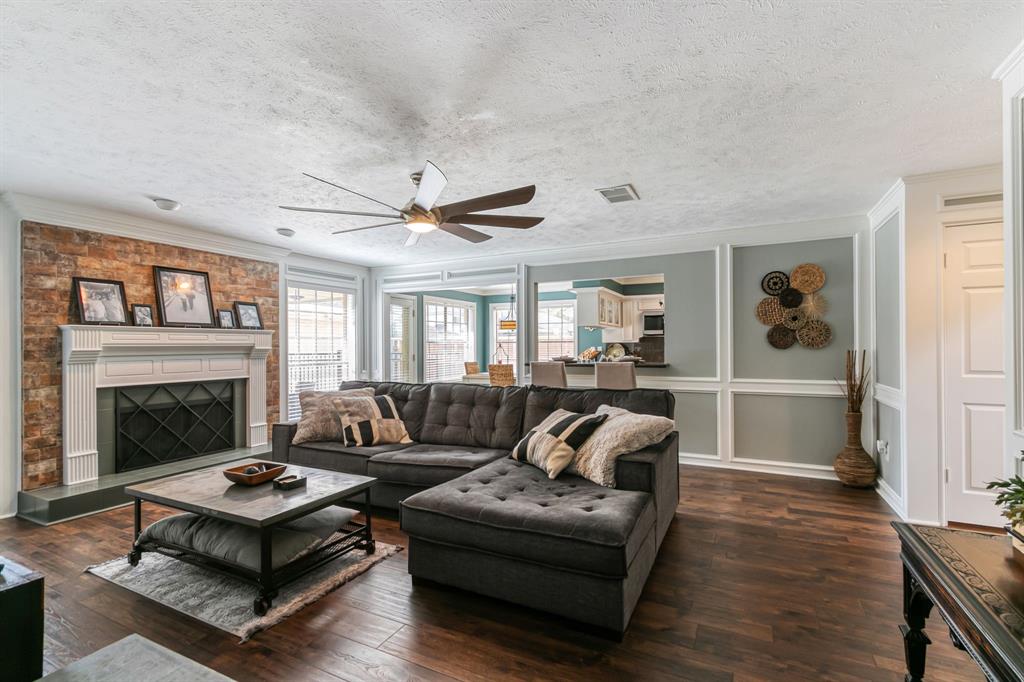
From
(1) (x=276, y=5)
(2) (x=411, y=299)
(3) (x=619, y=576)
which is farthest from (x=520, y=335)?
(1) (x=276, y=5)

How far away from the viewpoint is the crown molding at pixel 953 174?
10.8 feet

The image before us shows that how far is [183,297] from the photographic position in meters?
4.84

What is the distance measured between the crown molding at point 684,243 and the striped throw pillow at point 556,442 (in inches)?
116

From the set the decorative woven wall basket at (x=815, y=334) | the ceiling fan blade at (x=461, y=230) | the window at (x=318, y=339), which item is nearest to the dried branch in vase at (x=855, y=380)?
the decorative woven wall basket at (x=815, y=334)

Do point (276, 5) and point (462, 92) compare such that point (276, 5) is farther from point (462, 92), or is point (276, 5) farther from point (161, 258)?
point (161, 258)

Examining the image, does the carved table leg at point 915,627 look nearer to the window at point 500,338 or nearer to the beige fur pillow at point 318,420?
the beige fur pillow at point 318,420

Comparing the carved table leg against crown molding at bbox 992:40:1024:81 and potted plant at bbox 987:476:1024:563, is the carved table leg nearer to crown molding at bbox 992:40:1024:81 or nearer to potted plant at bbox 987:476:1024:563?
potted plant at bbox 987:476:1024:563

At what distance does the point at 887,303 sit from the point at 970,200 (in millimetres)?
915

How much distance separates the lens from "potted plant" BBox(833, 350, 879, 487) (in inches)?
168

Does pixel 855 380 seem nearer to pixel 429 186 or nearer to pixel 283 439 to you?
pixel 429 186

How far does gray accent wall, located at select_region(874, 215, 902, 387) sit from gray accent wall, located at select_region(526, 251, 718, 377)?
4.55 feet

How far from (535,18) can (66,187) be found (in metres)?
3.88


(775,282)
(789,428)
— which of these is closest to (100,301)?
(775,282)

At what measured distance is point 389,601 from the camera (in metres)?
2.40
